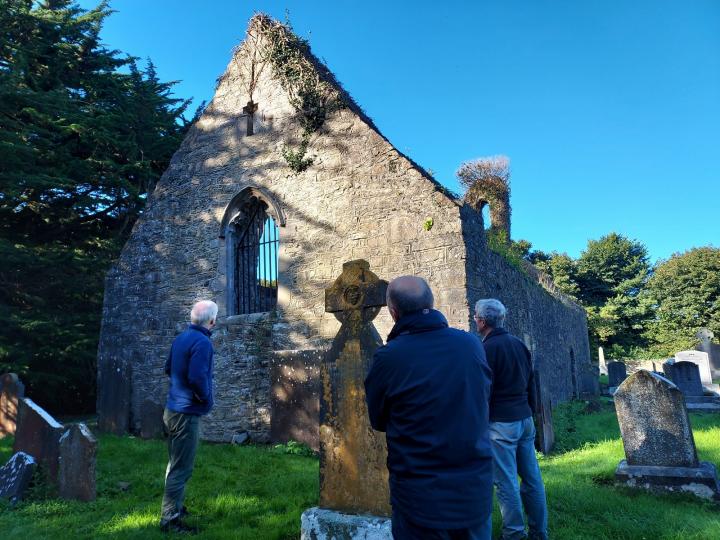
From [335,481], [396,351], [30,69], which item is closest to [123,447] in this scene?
[335,481]

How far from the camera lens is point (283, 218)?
9.38 m

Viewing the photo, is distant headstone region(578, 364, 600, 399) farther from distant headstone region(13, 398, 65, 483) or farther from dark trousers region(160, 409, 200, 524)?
distant headstone region(13, 398, 65, 483)

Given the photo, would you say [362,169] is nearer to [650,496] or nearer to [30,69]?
[650,496]

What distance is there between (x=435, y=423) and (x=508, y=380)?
186cm

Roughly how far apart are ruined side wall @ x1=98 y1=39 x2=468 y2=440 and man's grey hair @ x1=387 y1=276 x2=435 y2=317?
5.25 meters

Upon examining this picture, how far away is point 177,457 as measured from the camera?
4.12 metres

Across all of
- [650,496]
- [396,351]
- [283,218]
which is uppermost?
[283,218]

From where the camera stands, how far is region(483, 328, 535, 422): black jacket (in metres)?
3.72

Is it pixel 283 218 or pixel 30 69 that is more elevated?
pixel 30 69

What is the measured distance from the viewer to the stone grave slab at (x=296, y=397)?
25.9ft

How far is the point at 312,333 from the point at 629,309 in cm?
3405

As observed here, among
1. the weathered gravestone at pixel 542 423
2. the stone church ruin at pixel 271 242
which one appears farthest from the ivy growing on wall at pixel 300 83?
the weathered gravestone at pixel 542 423

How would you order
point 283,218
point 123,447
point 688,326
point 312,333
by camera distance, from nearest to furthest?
point 123,447
point 312,333
point 283,218
point 688,326

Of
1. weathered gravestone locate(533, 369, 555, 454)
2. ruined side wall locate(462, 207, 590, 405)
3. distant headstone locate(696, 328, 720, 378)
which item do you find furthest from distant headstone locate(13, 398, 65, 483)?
distant headstone locate(696, 328, 720, 378)
